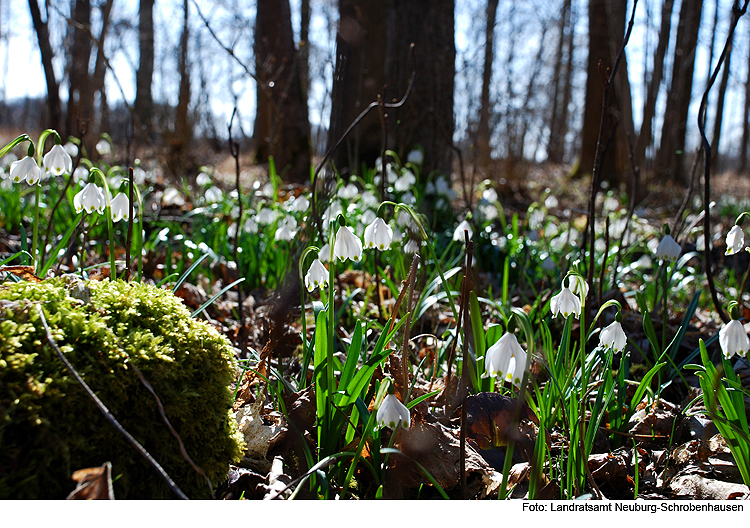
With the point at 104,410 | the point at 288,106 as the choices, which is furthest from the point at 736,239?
the point at 288,106

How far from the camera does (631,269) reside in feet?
11.7

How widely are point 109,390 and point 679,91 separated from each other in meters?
11.0

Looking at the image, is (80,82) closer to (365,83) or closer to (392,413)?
(365,83)

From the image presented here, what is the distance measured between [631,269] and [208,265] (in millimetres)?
2807

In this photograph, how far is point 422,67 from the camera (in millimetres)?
5211

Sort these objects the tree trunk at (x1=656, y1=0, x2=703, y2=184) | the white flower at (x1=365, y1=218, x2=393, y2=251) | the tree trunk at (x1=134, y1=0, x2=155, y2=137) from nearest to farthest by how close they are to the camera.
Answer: the white flower at (x1=365, y1=218, x2=393, y2=251) < the tree trunk at (x1=656, y1=0, x2=703, y2=184) < the tree trunk at (x1=134, y1=0, x2=155, y2=137)

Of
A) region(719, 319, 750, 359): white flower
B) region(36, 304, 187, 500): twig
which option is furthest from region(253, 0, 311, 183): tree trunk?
region(36, 304, 187, 500): twig

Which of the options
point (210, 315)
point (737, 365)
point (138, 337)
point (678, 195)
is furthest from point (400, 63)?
point (678, 195)

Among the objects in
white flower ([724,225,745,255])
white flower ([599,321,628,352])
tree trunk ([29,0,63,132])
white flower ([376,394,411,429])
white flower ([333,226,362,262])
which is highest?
tree trunk ([29,0,63,132])

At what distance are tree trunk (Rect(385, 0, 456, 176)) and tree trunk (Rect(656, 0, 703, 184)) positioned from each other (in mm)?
3005

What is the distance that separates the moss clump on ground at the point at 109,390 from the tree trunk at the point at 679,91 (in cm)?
666

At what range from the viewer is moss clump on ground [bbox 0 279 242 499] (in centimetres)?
106

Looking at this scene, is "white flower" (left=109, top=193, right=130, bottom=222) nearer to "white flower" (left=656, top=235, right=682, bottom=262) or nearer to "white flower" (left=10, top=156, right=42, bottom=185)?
"white flower" (left=10, top=156, right=42, bottom=185)
